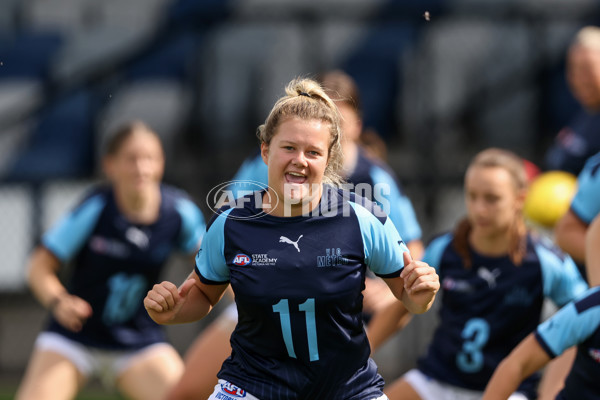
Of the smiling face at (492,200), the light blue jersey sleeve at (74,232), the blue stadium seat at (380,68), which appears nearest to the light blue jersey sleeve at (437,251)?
the smiling face at (492,200)

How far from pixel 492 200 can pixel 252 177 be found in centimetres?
123

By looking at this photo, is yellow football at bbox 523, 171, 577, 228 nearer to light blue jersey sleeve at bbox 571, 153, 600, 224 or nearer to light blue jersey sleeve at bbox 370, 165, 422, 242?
light blue jersey sleeve at bbox 370, 165, 422, 242

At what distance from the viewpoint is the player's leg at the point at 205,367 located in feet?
16.1

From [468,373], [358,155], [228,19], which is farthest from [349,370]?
[228,19]

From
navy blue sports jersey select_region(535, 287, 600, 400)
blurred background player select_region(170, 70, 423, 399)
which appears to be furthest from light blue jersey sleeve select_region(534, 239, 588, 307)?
navy blue sports jersey select_region(535, 287, 600, 400)

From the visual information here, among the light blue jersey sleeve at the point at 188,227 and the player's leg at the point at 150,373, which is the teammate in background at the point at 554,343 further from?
the light blue jersey sleeve at the point at 188,227

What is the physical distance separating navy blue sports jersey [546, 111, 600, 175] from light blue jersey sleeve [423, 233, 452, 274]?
5.83ft

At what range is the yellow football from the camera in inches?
262

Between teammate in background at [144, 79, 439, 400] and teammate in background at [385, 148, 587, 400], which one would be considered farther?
teammate in background at [385, 148, 587, 400]

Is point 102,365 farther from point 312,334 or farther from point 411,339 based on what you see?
point 411,339

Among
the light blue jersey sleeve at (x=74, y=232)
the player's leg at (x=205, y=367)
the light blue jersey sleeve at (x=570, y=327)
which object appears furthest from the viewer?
the light blue jersey sleeve at (x=74, y=232)

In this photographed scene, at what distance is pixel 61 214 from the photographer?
30.5 feet

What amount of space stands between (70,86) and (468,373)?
6302 millimetres

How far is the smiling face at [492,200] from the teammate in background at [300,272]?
140 cm
